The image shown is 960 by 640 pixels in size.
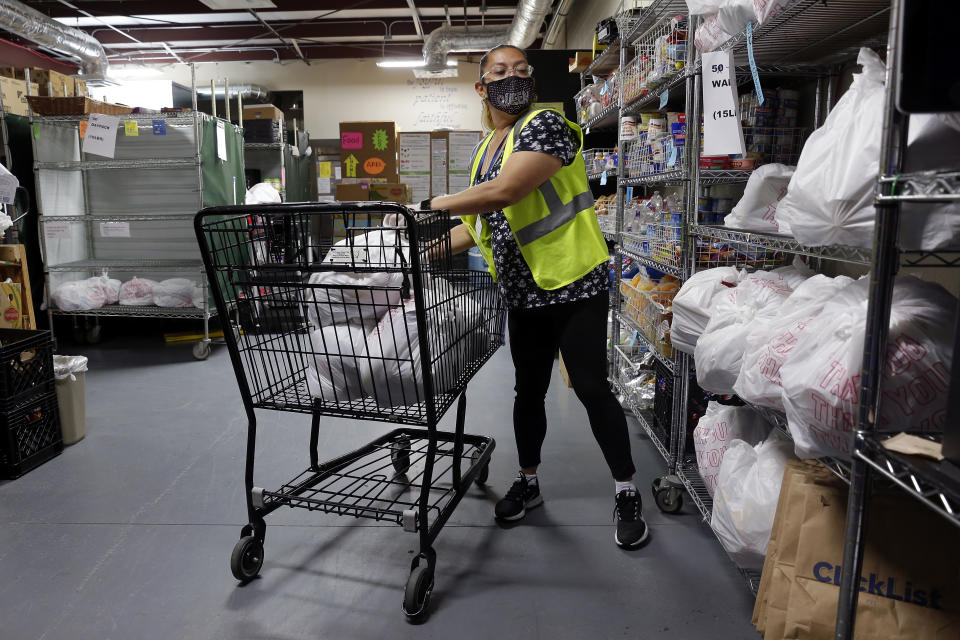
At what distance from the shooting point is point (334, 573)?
1891 millimetres

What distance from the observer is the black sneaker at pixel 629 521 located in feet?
6.57

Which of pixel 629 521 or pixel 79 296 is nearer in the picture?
pixel 629 521

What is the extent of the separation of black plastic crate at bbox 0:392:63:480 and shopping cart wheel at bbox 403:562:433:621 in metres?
1.85

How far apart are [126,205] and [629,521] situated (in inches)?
184

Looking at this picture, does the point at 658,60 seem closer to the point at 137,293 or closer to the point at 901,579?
the point at 901,579

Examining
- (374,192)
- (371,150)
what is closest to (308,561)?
(374,192)

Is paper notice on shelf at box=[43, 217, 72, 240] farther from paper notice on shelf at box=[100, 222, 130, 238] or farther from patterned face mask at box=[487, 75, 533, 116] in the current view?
patterned face mask at box=[487, 75, 533, 116]

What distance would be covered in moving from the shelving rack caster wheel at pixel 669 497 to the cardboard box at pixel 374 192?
5665mm

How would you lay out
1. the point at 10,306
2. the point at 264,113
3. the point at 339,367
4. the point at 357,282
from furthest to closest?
1. the point at 264,113
2. the point at 10,306
3. the point at 339,367
4. the point at 357,282

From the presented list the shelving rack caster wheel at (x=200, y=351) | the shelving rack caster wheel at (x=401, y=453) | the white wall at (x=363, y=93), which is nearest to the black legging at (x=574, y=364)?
the shelving rack caster wheel at (x=401, y=453)

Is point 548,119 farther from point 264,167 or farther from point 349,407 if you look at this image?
point 264,167

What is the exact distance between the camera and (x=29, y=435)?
2596 millimetres

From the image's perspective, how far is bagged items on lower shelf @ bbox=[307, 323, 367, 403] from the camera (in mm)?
1727

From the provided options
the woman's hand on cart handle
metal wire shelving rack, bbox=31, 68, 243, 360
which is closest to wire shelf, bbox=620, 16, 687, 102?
the woman's hand on cart handle
